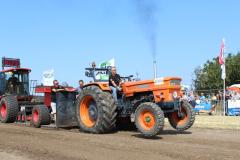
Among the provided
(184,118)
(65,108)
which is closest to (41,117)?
(65,108)

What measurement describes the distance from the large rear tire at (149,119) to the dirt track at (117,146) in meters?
0.24

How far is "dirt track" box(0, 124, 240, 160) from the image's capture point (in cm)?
841

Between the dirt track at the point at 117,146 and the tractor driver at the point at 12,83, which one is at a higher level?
the tractor driver at the point at 12,83

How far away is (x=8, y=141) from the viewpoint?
10.5 m

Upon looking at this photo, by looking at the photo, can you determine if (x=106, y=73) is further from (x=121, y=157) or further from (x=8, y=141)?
(x=121, y=157)

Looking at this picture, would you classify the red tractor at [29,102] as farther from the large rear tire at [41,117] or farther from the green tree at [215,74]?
the green tree at [215,74]

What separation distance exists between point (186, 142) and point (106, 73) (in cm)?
467

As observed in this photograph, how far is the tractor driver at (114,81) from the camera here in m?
12.3

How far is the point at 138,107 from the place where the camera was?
37.3 feet

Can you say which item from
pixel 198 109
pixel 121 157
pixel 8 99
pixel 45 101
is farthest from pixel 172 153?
pixel 198 109

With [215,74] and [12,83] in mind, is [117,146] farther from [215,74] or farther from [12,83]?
[215,74]

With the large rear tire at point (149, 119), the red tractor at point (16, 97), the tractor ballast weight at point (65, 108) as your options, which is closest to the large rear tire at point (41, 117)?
the red tractor at point (16, 97)

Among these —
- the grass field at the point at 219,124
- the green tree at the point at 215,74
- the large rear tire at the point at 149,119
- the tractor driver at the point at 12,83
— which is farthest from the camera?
the green tree at the point at 215,74

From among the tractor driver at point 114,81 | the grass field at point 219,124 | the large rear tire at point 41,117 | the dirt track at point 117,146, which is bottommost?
the dirt track at point 117,146
